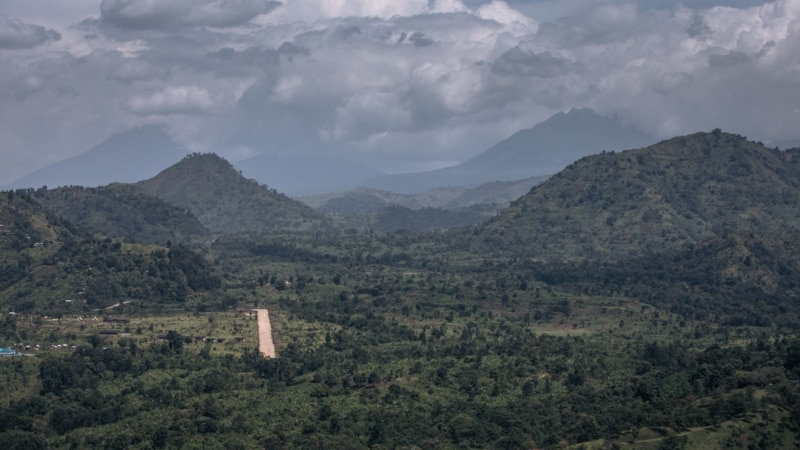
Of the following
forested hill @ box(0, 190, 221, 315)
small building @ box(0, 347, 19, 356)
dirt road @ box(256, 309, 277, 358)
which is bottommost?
dirt road @ box(256, 309, 277, 358)

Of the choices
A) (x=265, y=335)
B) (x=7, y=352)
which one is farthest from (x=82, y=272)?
(x=7, y=352)

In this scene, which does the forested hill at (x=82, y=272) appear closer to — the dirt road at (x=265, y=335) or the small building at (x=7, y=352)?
the dirt road at (x=265, y=335)

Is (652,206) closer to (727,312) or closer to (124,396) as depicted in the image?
(727,312)

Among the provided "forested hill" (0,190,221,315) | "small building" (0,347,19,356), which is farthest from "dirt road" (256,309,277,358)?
"small building" (0,347,19,356)

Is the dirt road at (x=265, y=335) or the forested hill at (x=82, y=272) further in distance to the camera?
the forested hill at (x=82, y=272)

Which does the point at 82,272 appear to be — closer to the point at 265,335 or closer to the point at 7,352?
the point at 265,335

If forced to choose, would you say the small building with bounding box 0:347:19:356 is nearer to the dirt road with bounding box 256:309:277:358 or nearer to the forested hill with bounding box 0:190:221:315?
the dirt road with bounding box 256:309:277:358

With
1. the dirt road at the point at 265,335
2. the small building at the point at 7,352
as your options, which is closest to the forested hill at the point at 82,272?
the dirt road at the point at 265,335

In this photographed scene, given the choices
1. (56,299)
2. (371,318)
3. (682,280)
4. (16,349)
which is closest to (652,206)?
(682,280)
